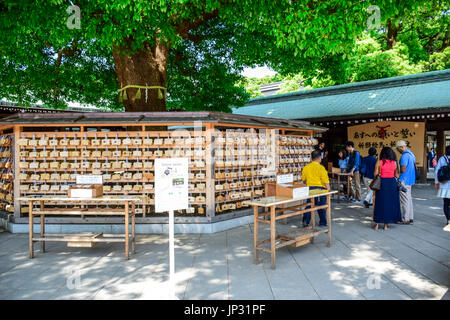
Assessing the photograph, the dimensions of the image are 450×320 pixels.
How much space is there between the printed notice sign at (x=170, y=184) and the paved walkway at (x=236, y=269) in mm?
1210

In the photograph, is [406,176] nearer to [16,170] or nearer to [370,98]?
[370,98]

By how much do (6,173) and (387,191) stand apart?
9.00 metres

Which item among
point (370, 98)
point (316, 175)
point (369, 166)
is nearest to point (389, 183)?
point (316, 175)

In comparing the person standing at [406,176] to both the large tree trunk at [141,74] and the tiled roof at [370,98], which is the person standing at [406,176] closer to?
the tiled roof at [370,98]

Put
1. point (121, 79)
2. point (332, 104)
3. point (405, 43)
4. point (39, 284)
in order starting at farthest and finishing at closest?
1. point (405, 43)
2. point (332, 104)
3. point (121, 79)
4. point (39, 284)

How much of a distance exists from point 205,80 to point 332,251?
8.43 m

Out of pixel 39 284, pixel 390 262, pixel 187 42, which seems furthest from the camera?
pixel 187 42

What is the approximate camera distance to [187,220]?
7148mm

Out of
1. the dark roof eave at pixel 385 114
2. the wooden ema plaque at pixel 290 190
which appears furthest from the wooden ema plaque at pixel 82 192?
the dark roof eave at pixel 385 114

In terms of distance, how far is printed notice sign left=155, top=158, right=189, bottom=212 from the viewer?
3953mm

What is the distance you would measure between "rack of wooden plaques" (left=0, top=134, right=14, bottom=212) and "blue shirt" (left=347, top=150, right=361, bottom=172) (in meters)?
9.71

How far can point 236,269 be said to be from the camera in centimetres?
497

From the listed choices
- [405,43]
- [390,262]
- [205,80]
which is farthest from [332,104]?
[390,262]
